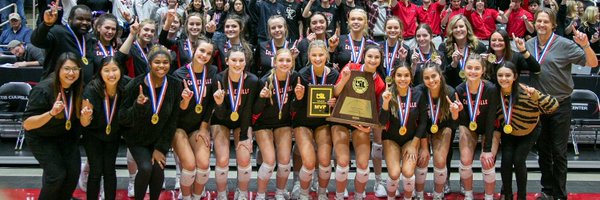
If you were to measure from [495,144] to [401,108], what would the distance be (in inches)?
34.1

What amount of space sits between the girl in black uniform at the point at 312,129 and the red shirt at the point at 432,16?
339cm

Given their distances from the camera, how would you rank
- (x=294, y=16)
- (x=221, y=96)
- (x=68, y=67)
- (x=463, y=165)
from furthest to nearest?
(x=294, y=16), (x=463, y=165), (x=221, y=96), (x=68, y=67)

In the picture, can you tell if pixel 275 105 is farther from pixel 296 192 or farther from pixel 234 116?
pixel 296 192

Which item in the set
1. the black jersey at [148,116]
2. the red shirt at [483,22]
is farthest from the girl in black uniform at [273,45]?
the red shirt at [483,22]

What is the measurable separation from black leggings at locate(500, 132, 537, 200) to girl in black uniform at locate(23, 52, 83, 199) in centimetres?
337

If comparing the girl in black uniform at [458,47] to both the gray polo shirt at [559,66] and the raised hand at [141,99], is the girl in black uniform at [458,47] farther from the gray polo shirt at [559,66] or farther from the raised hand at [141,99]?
the raised hand at [141,99]

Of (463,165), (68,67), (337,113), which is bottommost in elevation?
(463,165)

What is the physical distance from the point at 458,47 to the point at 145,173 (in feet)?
9.70

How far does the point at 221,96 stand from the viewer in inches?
223

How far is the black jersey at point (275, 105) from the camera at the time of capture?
5.95 meters

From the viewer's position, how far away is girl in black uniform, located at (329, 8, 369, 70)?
20.7ft

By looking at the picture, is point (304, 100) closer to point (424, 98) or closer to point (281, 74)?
point (281, 74)

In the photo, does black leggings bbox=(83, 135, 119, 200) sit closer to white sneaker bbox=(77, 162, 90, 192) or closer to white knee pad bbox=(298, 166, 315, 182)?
white sneaker bbox=(77, 162, 90, 192)

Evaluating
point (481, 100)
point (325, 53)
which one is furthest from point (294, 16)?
point (481, 100)
